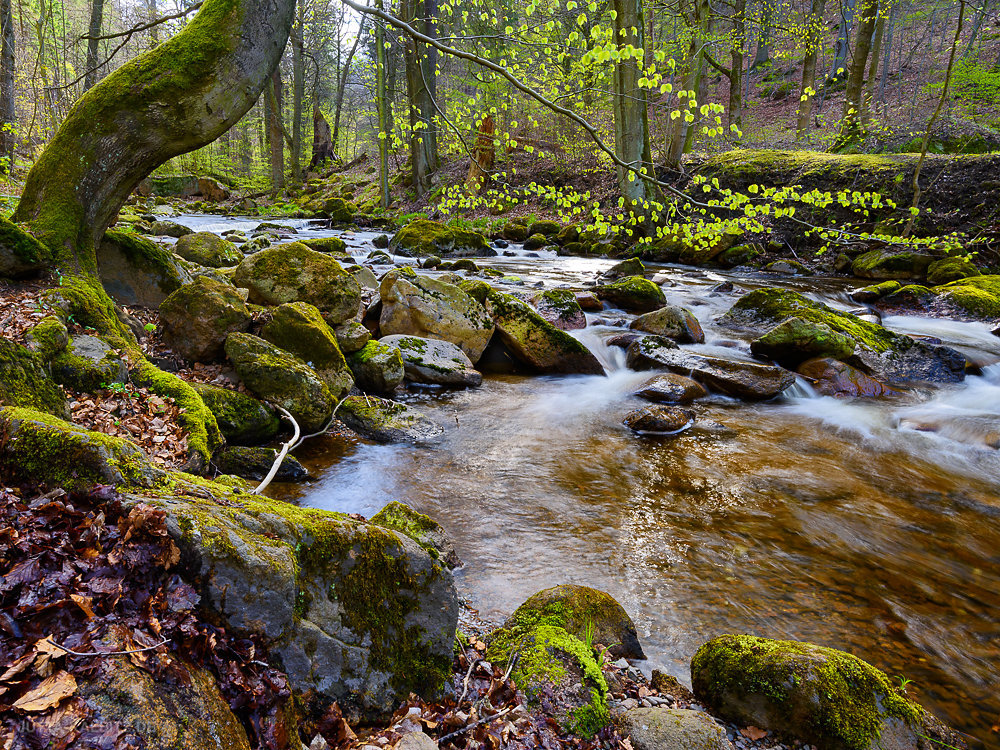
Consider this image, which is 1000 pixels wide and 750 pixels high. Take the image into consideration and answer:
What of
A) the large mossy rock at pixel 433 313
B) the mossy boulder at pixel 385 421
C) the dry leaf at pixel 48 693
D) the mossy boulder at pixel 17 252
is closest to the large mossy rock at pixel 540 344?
the large mossy rock at pixel 433 313

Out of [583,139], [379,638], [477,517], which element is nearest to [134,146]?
[477,517]

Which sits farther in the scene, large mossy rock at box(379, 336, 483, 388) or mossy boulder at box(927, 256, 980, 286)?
mossy boulder at box(927, 256, 980, 286)

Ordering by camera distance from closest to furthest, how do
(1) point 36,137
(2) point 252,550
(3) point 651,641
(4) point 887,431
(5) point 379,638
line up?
(2) point 252,550
(5) point 379,638
(3) point 651,641
(4) point 887,431
(1) point 36,137

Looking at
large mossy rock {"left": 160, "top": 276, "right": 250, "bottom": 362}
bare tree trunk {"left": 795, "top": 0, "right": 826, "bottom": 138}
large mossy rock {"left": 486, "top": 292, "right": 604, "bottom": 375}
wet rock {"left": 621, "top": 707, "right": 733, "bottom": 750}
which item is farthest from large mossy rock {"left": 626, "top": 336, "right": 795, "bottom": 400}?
bare tree trunk {"left": 795, "top": 0, "right": 826, "bottom": 138}

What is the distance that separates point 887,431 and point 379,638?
25.2 feet

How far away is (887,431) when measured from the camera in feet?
24.2

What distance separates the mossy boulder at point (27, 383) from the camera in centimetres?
315

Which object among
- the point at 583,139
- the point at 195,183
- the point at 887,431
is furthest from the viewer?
the point at 195,183

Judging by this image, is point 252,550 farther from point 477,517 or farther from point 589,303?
point 589,303

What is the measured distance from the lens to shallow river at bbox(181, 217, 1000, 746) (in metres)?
3.82

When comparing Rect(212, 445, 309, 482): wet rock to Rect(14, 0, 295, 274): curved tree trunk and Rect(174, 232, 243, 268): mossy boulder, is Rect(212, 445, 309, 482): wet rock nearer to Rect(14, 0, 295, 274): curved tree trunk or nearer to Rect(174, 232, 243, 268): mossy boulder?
Rect(14, 0, 295, 274): curved tree trunk

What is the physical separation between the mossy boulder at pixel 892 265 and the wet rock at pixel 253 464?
16.6 m

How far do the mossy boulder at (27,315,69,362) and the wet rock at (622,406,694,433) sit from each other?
20.2 feet

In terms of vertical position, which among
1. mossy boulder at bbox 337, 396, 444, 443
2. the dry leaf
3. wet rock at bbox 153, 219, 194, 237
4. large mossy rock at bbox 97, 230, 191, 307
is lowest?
mossy boulder at bbox 337, 396, 444, 443
